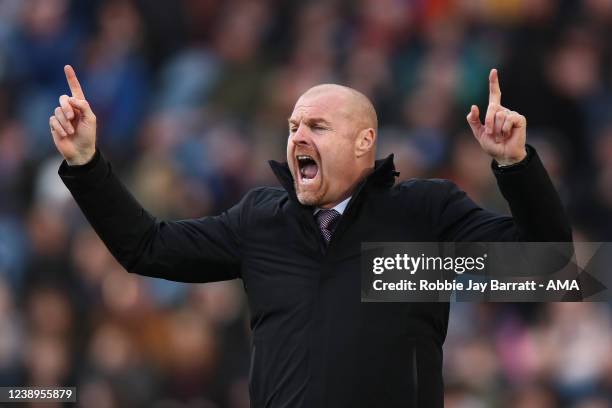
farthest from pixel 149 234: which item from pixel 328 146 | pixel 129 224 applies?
pixel 328 146

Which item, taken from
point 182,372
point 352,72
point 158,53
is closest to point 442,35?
point 352,72

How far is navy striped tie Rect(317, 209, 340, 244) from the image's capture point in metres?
4.29

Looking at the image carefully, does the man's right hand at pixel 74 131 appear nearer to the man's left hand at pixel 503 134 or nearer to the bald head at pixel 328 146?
the bald head at pixel 328 146

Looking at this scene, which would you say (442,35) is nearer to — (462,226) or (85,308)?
(85,308)

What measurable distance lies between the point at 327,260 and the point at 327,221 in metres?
0.17

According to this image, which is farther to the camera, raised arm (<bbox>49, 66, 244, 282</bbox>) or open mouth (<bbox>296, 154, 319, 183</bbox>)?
open mouth (<bbox>296, 154, 319, 183</bbox>)

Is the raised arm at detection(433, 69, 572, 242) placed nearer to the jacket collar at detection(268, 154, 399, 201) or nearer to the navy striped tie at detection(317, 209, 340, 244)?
the jacket collar at detection(268, 154, 399, 201)

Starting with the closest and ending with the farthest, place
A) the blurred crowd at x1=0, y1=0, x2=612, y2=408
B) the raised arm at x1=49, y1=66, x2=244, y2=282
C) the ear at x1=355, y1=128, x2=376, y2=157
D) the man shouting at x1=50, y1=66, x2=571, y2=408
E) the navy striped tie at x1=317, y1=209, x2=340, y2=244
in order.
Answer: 1. the man shouting at x1=50, y1=66, x2=571, y2=408
2. the raised arm at x1=49, y1=66, x2=244, y2=282
3. the navy striped tie at x1=317, y1=209, x2=340, y2=244
4. the ear at x1=355, y1=128, x2=376, y2=157
5. the blurred crowd at x1=0, y1=0, x2=612, y2=408

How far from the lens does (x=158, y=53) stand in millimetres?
9750

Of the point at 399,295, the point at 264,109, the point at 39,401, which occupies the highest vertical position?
the point at 264,109

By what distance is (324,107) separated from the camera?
14.4 feet

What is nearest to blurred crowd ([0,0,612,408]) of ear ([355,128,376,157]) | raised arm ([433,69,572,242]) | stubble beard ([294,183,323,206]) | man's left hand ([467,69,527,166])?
ear ([355,128,376,157])

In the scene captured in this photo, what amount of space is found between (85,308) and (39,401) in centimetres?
85

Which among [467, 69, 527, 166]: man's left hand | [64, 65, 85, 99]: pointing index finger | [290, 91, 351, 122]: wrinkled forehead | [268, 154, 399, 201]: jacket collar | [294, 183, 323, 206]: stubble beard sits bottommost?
[294, 183, 323, 206]: stubble beard
